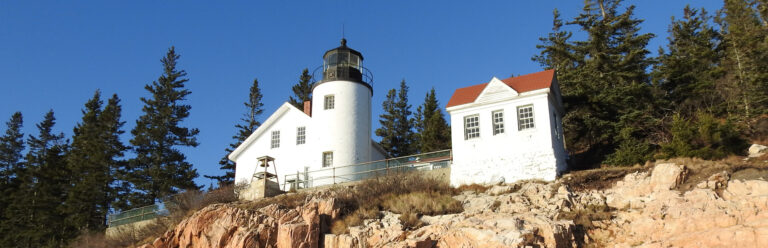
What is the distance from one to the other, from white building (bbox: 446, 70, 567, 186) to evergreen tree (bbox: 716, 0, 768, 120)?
8594 millimetres

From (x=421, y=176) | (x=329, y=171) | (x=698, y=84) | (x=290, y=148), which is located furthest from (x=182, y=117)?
(x=698, y=84)

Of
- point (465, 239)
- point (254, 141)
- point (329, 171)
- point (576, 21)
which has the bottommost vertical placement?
point (465, 239)

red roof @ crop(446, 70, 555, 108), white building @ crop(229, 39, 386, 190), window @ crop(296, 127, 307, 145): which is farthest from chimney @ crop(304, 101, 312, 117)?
red roof @ crop(446, 70, 555, 108)

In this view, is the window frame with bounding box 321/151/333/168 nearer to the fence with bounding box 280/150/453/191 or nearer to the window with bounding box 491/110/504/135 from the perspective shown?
the fence with bounding box 280/150/453/191

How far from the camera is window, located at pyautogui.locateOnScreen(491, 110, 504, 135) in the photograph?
21.5m

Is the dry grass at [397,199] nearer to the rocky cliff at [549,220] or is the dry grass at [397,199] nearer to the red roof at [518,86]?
the rocky cliff at [549,220]

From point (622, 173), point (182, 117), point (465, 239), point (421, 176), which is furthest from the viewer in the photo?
point (182, 117)

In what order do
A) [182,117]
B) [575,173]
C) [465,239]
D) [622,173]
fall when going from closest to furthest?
[465,239]
[622,173]
[575,173]
[182,117]

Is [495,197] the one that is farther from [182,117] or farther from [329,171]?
[182,117]

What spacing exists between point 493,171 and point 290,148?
38.1ft

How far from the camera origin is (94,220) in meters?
33.3

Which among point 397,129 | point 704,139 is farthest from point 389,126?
point 704,139

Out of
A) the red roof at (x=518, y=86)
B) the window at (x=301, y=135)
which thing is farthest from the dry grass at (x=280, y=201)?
the red roof at (x=518, y=86)

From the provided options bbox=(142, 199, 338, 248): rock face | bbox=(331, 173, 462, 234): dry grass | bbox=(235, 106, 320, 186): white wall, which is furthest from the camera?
bbox=(235, 106, 320, 186): white wall
